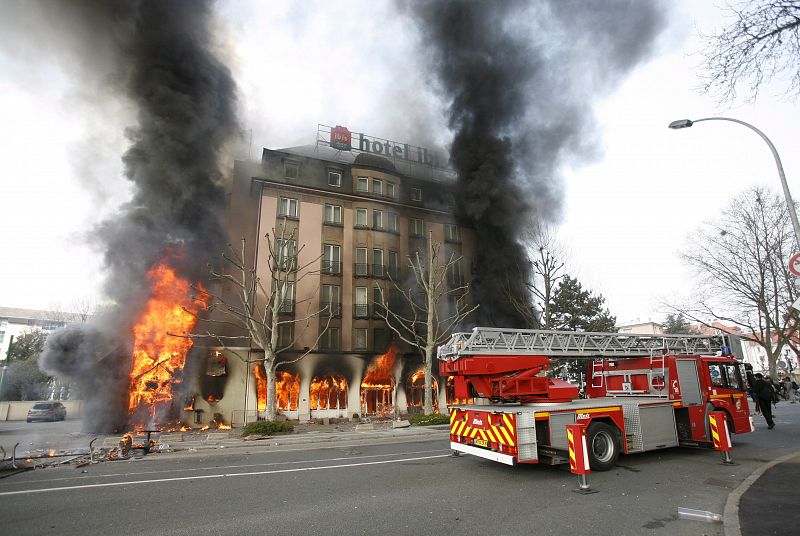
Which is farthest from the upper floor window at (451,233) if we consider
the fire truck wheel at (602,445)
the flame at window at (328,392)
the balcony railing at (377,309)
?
the fire truck wheel at (602,445)

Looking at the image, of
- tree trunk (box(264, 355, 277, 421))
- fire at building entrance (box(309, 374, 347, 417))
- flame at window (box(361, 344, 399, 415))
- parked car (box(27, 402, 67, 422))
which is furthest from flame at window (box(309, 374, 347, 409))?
parked car (box(27, 402, 67, 422))

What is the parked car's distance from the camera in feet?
87.9

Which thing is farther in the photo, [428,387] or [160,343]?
[428,387]

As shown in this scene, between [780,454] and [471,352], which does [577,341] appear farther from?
[780,454]

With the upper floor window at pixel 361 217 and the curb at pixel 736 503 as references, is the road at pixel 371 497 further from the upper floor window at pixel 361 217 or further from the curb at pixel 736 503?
the upper floor window at pixel 361 217

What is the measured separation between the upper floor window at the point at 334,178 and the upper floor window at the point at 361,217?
2200 mm

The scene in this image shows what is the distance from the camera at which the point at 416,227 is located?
28.9 meters

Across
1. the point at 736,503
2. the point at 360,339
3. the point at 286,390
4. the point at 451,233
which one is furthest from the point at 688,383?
the point at 451,233

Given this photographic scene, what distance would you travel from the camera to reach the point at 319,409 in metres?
23.4

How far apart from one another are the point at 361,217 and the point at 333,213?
1843 millimetres

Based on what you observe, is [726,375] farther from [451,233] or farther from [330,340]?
[451,233]

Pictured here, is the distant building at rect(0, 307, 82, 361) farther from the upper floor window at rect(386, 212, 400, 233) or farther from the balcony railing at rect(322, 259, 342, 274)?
the upper floor window at rect(386, 212, 400, 233)

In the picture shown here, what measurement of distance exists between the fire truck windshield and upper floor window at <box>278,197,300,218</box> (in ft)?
69.5

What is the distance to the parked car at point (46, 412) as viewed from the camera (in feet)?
87.9
